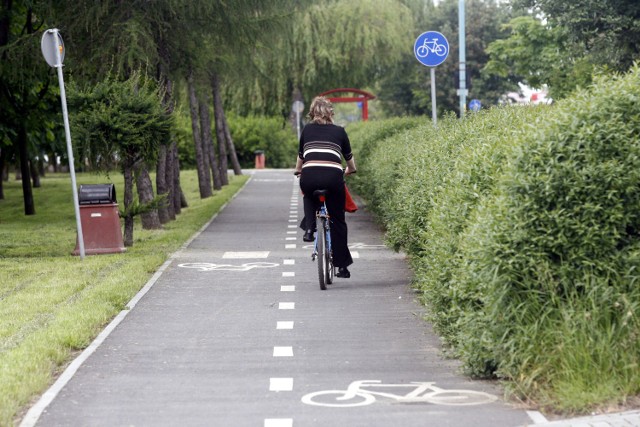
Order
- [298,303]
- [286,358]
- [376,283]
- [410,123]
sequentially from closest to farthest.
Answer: [286,358]
[298,303]
[376,283]
[410,123]

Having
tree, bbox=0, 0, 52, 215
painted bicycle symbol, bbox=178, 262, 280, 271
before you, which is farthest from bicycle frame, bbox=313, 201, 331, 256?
tree, bbox=0, 0, 52, 215

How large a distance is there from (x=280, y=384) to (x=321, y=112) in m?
5.64

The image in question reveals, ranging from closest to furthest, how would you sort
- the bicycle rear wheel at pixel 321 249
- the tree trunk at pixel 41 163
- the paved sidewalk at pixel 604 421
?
1. the paved sidewalk at pixel 604 421
2. the bicycle rear wheel at pixel 321 249
3. the tree trunk at pixel 41 163

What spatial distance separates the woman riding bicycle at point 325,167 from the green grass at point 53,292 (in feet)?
7.37

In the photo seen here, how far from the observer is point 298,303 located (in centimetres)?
1206

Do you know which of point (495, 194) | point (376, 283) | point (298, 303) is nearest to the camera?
point (495, 194)

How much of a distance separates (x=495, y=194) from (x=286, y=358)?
2.09 meters

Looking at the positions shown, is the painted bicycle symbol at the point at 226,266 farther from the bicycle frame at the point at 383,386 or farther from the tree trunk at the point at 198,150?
the tree trunk at the point at 198,150

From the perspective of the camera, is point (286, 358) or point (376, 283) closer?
point (286, 358)

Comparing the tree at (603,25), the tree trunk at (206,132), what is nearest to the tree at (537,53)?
the tree at (603,25)

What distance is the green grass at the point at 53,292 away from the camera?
8277 mm

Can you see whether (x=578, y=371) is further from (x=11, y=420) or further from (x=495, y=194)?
(x=11, y=420)

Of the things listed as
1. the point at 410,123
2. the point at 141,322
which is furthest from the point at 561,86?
the point at 141,322

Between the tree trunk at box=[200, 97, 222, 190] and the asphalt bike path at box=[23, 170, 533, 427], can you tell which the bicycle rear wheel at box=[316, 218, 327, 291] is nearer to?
the asphalt bike path at box=[23, 170, 533, 427]
